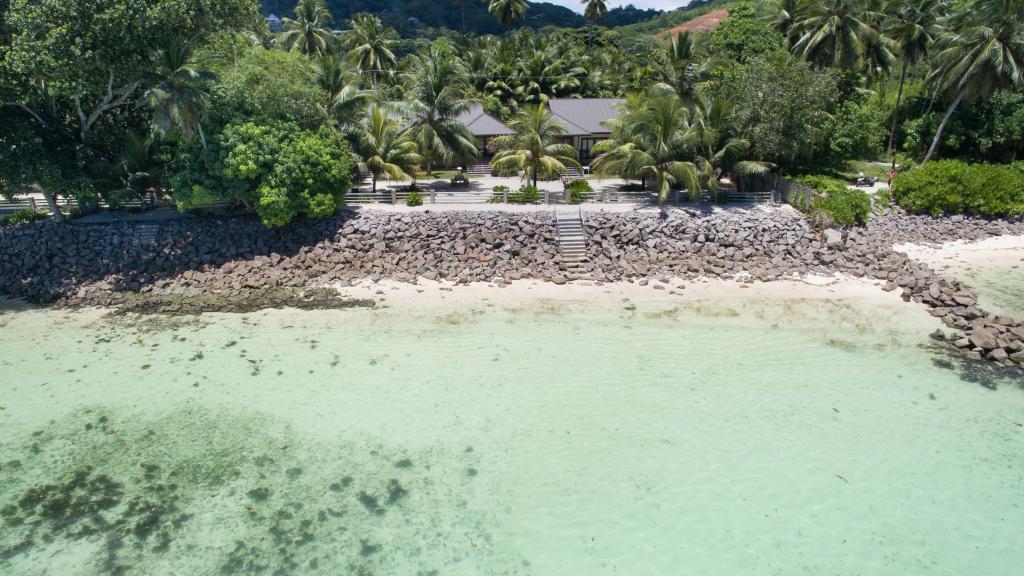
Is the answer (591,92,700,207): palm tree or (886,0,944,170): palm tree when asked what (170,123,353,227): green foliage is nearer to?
(591,92,700,207): palm tree

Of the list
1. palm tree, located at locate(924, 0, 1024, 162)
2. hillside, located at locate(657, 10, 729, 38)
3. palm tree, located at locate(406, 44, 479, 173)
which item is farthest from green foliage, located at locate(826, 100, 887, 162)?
hillside, located at locate(657, 10, 729, 38)

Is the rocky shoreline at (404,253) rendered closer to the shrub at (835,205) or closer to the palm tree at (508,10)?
the shrub at (835,205)

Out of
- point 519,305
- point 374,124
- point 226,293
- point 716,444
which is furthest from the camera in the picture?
point 374,124

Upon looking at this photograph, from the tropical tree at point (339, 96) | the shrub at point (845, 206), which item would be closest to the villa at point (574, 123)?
the tropical tree at point (339, 96)

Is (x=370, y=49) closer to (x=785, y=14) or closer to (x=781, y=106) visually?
(x=785, y=14)

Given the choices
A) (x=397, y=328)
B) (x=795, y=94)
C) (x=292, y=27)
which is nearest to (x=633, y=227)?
(x=795, y=94)

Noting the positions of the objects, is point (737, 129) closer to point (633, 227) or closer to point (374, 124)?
point (633, 227)
